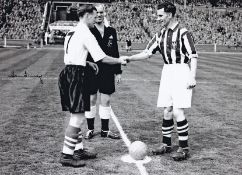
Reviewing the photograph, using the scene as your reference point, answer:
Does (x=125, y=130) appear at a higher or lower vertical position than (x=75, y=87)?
lower

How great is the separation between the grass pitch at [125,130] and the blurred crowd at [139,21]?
37.1 metres

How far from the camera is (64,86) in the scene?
21.9ft

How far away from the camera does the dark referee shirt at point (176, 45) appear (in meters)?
7.12

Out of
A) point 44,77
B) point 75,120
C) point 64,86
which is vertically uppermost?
point 64,86

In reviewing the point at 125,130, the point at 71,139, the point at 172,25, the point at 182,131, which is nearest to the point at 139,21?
the point at 125,130

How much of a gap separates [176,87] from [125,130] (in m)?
2.31

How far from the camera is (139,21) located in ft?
195

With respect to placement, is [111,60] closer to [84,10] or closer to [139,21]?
→ [84,10]

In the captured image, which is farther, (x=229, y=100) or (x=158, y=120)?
(x=229, y=100)

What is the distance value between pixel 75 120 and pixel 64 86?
548mm

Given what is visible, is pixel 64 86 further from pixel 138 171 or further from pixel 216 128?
pixel 216 128

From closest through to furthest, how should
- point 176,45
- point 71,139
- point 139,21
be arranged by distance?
point 71,139 → point 176,45 → point 139,21

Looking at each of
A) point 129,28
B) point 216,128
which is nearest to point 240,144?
point 216,128

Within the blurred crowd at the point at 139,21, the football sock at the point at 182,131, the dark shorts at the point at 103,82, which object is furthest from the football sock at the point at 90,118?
the blurred crowd at the point at 139,21
